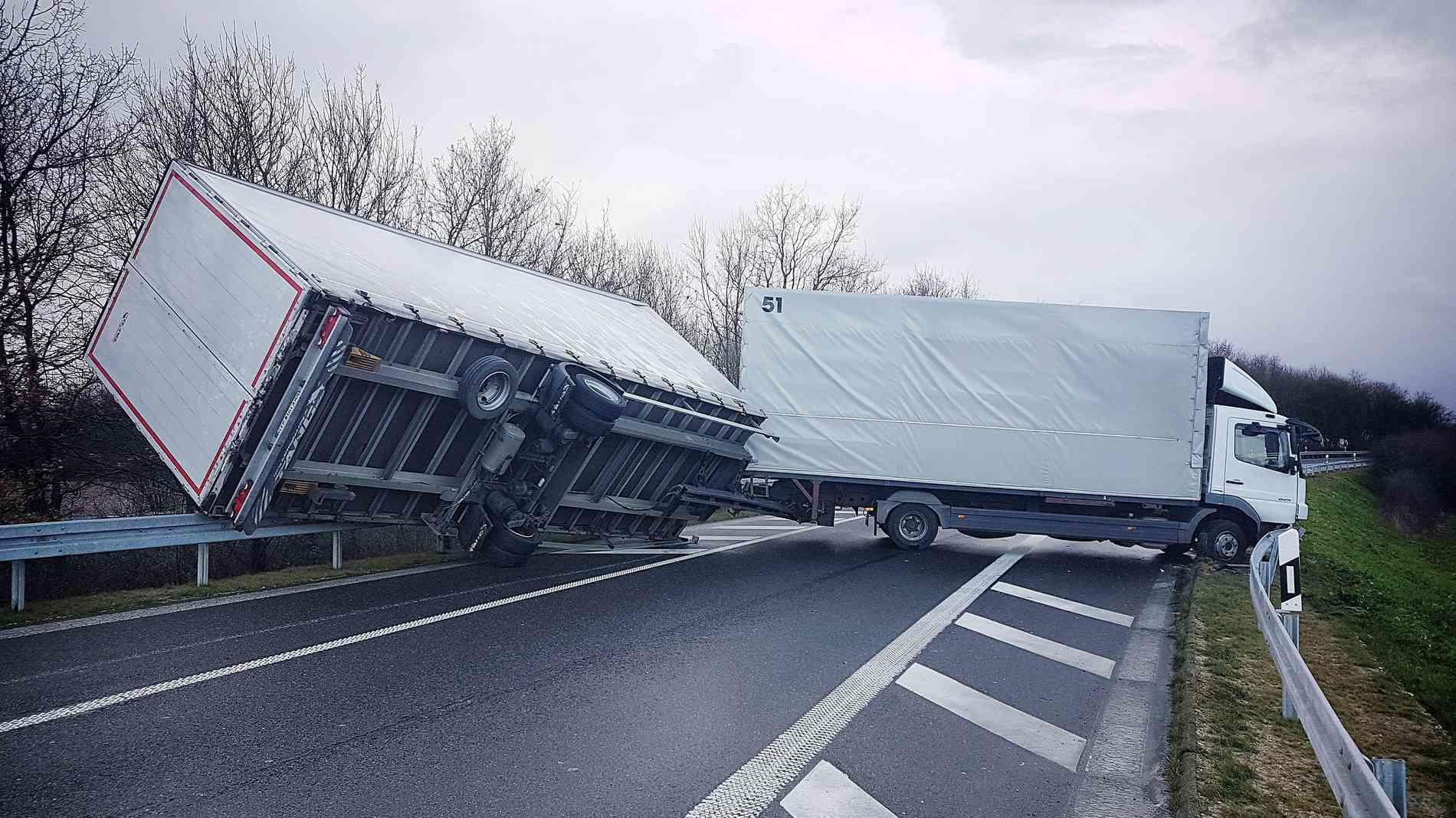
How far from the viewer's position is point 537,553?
12156mm

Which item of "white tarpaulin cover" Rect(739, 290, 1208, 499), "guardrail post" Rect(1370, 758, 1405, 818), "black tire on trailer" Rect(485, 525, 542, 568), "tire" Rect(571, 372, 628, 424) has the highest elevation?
"white tarpaulin cover" Rect(739, 290, 1208, 499)

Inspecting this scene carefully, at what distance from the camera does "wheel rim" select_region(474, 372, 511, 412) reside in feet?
28.2

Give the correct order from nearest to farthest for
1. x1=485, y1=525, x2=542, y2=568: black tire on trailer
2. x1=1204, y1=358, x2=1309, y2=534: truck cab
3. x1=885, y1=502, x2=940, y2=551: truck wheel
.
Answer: x1=485, y1=525, x2=542, y2=568: black tire on trailer < x1=1204, y1=358, x2=1309, y2=534: truck cab < x1=885, y1=502, x2=940, y2=551: truck wheel

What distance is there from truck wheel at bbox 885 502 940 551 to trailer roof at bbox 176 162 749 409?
3198 millimetres

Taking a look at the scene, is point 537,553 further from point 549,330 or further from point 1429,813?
point 1429,813

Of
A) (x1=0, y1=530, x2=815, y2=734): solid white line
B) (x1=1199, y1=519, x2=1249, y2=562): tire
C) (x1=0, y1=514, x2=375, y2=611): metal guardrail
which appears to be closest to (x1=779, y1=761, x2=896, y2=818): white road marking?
(x1=0, y1=530, x2=815, y2=734): solid white line

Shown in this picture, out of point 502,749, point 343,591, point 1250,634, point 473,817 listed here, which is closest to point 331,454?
point 343,591

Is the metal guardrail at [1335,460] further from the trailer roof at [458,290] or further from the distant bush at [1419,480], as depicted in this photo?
the trailer roof at [458,290]

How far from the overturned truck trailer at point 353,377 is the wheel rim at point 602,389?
0.18ft

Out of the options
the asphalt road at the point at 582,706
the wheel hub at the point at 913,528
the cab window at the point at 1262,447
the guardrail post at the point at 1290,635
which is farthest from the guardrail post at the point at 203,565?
the cab window at the point at 1262,447

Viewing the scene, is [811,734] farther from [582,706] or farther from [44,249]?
[44,249]

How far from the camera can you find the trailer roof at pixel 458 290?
7.83m

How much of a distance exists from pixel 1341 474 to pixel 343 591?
51600 mm

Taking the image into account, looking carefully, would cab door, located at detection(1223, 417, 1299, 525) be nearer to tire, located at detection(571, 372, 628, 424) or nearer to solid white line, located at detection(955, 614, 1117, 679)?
solid white line, located at detection(955, 614, 1117, 679)
